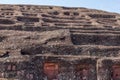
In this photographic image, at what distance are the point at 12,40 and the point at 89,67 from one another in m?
8.72

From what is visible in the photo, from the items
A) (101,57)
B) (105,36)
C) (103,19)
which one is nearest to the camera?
(101,57)

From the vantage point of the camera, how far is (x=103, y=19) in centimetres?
5716

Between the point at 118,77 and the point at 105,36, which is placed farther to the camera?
the point at 105,36

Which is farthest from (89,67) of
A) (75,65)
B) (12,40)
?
(12,40)

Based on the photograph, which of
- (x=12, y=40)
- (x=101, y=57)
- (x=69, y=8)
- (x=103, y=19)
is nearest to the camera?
(x=101, y=57)

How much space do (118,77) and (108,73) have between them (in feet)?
3.88

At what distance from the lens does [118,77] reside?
30.0m

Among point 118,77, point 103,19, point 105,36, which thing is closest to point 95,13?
point 103,19

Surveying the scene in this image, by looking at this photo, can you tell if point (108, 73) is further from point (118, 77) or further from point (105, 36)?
point (105, 36)

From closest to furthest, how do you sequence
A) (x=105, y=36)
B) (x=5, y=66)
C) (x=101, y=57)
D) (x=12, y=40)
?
(x=5, y=66), (x=101, y=57), (x=12, y=40), (x=105, y=36)

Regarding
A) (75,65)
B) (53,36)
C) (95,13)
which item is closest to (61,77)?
(75,65)

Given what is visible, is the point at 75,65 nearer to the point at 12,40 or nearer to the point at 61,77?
the point at 61,77

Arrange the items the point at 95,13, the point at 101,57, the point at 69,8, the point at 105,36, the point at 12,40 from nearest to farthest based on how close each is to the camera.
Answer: the point at 101,57 < the point at 12,40 < the point at 105,36 < the point at 95,13 < the point at 69,8

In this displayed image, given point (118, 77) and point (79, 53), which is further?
point (79, 53)
